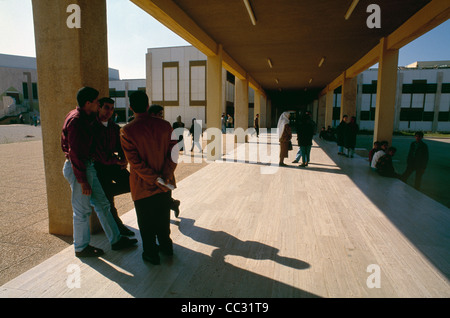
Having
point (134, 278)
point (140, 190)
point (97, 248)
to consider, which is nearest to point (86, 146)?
point (140, 190)

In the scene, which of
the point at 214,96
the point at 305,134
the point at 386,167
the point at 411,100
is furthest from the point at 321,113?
the point at 386,167

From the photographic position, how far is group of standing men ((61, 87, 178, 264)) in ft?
7.61

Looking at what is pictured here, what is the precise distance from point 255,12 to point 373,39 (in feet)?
14.2

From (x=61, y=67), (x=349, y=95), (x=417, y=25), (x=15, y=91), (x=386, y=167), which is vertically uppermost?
(x=15, y=91)

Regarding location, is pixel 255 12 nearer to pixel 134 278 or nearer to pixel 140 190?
pixel 140 190

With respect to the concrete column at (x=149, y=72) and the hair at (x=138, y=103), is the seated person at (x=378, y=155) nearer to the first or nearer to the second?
the hair at (x=138, y=103)

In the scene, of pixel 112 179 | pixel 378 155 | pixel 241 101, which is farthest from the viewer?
pixel 241 101

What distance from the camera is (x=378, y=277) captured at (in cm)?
229

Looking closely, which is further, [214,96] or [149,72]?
[149,72]

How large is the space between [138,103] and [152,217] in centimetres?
104

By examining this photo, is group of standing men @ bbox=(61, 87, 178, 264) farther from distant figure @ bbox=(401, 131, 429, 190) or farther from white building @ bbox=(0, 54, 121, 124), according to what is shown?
white building @ bbox=(0, 54, 121, 124)

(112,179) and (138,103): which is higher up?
(138,103)

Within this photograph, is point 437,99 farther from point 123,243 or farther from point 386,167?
point 123,243

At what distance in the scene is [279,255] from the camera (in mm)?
2693
